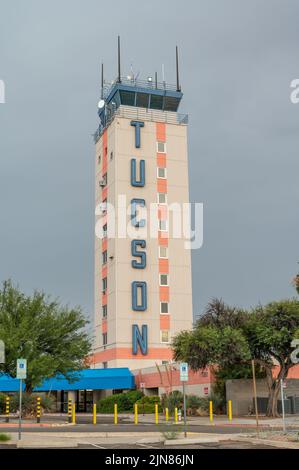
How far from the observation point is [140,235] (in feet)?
253

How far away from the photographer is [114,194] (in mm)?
77875

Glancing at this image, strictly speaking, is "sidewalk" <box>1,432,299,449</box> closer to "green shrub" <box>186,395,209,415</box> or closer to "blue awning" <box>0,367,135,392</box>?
"green shrub" <box>186,395,209,415</box>

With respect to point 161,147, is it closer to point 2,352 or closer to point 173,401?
point 173,401

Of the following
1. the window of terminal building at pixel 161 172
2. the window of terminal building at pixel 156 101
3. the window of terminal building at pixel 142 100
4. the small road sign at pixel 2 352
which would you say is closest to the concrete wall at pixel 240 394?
the small road sign at pixel 2 352

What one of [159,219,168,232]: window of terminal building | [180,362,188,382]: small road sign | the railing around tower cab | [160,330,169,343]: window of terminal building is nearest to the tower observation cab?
the railing around tower cab

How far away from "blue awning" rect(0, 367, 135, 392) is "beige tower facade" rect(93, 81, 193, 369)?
222 inches

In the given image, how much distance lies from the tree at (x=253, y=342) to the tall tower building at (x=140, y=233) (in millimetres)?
27599

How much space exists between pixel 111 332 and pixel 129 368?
4.94 metres

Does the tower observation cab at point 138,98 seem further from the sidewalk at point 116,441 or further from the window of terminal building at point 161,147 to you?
the sidewalk at point 116,441

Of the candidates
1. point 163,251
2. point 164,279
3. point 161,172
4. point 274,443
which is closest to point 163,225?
Result: point 163,251

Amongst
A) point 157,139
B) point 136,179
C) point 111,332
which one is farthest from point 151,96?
point 111,332

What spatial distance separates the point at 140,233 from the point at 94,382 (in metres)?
18.5

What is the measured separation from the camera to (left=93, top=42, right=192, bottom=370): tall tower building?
75938 millimetres
